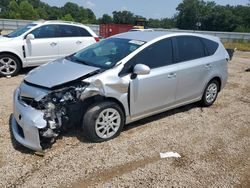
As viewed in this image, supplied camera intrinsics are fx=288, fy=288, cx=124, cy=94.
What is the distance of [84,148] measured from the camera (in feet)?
13.3

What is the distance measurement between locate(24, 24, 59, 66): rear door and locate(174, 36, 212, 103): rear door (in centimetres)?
447

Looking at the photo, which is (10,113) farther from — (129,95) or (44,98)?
(129,95)

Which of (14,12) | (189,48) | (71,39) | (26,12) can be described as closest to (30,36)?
(71,39)

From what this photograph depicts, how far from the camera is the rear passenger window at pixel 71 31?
8625 mm

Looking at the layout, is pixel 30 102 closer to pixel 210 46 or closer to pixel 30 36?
pixel 210 46

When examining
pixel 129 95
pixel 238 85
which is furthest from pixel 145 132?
pixel 238 85

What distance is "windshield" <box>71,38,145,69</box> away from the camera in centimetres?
447

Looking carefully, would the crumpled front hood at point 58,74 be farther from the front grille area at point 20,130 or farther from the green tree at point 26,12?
the green tree at point 26,12

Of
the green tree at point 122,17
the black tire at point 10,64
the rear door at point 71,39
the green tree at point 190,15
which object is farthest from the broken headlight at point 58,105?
the green tree at point 190,15

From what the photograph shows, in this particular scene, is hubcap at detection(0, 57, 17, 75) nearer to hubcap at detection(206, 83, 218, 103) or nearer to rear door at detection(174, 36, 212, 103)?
rear door at detection(174, 36, 212, 103)

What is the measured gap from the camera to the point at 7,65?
25.7 ft

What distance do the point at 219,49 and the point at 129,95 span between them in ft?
8.69

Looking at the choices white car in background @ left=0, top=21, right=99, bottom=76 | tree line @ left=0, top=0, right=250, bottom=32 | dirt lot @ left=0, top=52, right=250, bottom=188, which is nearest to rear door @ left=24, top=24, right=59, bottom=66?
white car in background @ left=0, top=21, right=99, bottom=76

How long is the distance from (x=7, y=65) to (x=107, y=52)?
4.20 m
